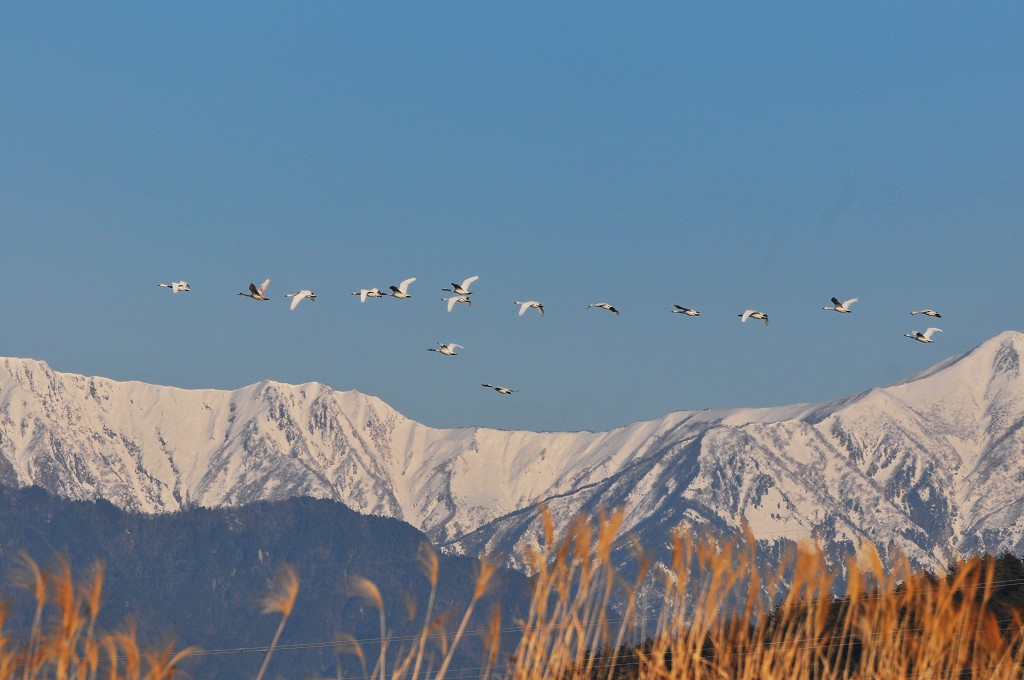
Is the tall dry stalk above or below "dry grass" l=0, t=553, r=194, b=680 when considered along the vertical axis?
above

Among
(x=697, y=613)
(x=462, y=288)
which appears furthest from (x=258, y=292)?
(x=697, y=613)

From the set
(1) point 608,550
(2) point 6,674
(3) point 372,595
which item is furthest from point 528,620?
(2) point 6,674

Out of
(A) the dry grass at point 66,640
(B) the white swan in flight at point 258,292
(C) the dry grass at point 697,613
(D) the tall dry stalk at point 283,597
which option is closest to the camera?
(A) the dry grass at point 66,640

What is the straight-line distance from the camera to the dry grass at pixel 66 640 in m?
18.9

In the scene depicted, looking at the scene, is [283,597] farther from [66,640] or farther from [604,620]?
[604,620]

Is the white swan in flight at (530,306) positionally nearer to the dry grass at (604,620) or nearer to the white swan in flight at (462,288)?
the white swan in flight at (462,288)

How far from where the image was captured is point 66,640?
19219 millimetres

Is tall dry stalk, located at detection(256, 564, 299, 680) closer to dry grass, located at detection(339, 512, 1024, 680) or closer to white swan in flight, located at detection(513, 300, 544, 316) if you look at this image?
dry grass, located at detection(339, 512, 1024, 680)

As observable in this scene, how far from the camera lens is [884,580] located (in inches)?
910

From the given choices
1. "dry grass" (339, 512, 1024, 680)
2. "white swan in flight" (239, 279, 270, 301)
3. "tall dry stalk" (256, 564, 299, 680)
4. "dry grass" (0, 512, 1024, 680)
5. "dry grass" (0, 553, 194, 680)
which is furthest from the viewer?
"white swan in flight" (239, 279, 270, 301)

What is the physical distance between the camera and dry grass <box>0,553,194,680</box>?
18938 millimetres

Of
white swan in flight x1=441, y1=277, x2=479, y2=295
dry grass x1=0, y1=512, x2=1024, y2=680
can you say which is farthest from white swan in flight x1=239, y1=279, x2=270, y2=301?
dry grass x1=0, y1=512, x2=1024, y2=680

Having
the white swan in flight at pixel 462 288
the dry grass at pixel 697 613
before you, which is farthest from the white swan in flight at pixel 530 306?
the dry grass at pixel 697 613

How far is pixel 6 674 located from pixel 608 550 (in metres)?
7.26
